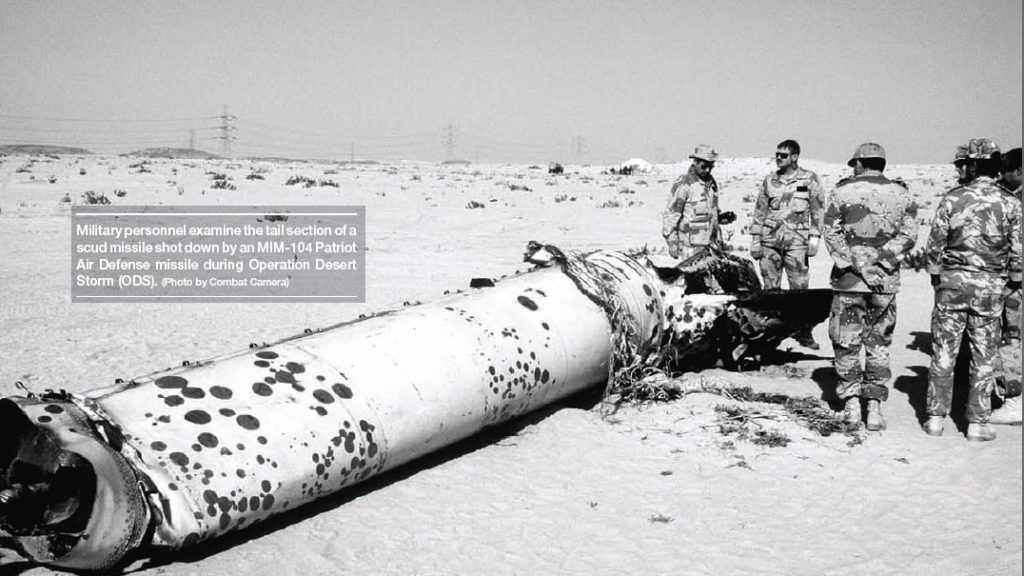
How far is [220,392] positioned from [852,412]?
13.9 feet

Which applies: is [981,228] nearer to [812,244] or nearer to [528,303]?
[812,244]

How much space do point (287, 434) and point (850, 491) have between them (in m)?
3.18

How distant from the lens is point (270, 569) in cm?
370

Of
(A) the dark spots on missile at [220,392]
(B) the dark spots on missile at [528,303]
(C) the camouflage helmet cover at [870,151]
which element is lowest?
(A) the dark spots on missile at [220,392]

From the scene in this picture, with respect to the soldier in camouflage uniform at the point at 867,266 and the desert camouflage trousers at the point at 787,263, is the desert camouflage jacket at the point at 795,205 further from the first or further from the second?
the soldier in camouflage uniform at the point at 867,266

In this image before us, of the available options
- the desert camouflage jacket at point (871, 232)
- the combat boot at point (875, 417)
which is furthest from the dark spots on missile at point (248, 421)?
the combat boot at point (875, 417)

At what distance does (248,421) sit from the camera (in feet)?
12.8

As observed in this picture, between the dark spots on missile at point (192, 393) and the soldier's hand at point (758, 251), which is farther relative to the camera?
the soldier's hand at point (758, 251)

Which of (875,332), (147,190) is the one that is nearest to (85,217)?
(147,190)

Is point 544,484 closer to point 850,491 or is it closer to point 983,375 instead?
point 850,491

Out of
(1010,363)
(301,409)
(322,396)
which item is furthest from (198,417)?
(1010,363)

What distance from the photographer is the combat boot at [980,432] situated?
541cm

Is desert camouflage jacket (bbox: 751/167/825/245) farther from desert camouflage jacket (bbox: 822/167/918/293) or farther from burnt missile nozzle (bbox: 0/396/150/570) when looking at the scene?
burnt missile nozzle (bbox: 0/396/150/570)

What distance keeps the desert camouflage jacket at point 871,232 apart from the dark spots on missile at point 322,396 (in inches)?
137
